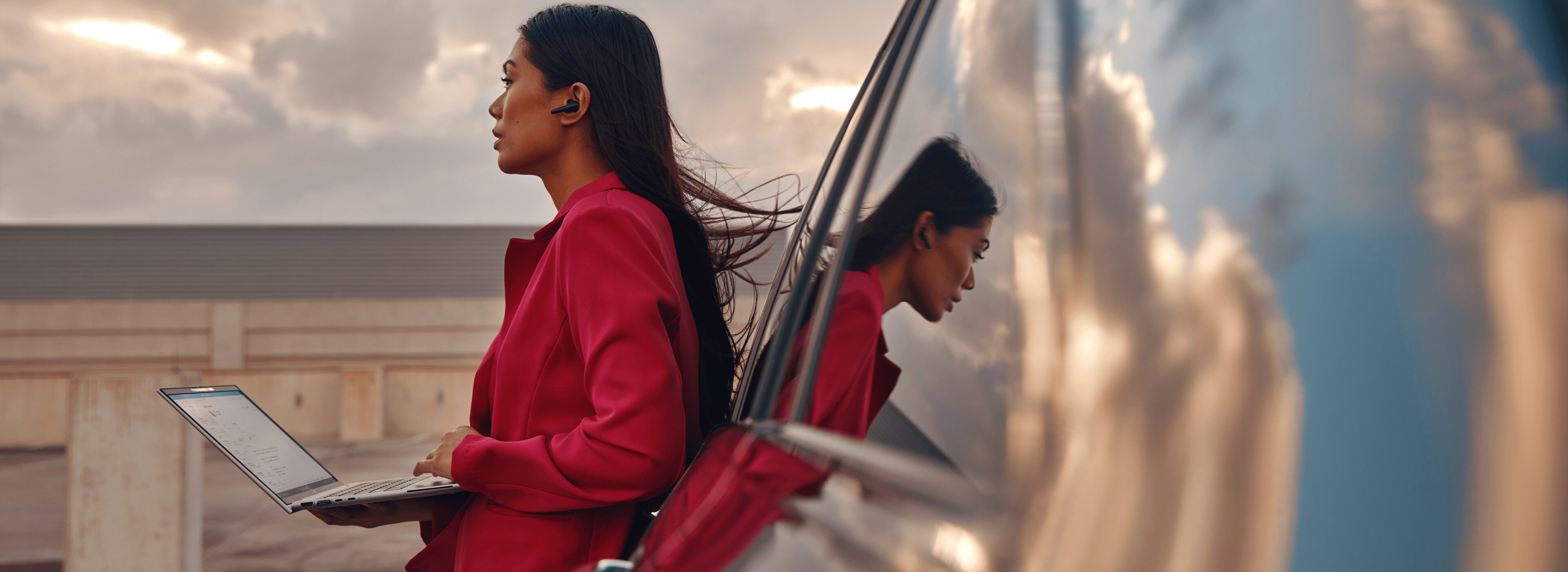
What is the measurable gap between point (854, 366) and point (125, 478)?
414cm

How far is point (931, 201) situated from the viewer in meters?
0.66

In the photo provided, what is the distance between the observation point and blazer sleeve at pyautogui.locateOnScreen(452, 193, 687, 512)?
3.70 ft

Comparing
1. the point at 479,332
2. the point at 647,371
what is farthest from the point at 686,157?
the point at 479,332

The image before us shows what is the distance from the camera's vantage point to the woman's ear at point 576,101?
140 cm

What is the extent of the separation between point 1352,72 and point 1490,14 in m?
0.06

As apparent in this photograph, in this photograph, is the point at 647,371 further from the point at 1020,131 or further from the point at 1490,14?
the point at 1490,14

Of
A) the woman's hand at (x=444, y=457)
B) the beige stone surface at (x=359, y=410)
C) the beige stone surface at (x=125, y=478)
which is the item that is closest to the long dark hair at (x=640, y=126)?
the woman's hand at (x=444, y=457)

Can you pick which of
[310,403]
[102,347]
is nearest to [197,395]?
[310,403]

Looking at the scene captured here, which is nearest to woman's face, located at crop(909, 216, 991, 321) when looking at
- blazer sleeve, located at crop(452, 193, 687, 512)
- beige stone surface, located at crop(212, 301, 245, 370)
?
blazer sleeve, located at crop(452, 193, 687, 512)

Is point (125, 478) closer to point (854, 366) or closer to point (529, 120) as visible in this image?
point (529, 120)

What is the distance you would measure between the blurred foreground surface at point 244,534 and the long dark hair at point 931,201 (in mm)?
5688

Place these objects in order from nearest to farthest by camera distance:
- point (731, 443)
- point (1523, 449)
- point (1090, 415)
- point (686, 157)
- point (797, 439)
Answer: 1. point (1523, 449)
2. point (1090, 415)
3. point (797, 439)
4. point (731, 443)
5. point (686, 157)

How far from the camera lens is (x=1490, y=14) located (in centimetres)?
41

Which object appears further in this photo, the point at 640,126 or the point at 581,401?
the point at 640,126
